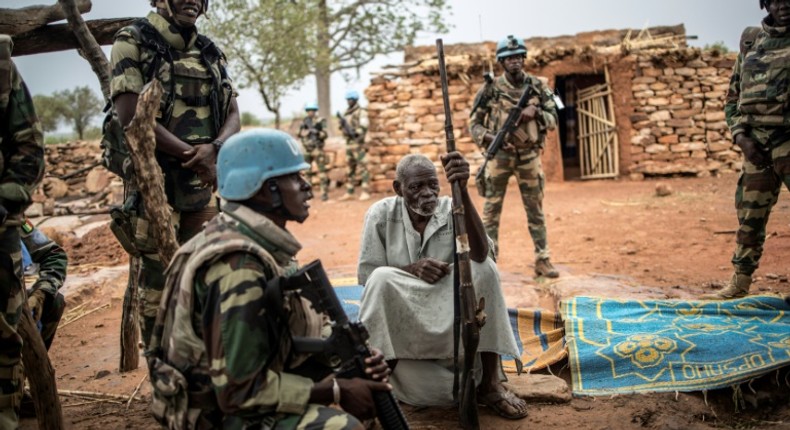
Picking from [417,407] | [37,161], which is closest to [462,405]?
[417,407]

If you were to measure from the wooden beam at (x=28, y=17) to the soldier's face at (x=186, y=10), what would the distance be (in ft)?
2.69

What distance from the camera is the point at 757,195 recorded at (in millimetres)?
4605

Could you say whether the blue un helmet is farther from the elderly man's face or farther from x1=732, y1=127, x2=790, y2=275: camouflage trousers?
the elderly man's face

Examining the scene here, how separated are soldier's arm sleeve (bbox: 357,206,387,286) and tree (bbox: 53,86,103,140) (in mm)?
23400

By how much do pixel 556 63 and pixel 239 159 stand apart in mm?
11894

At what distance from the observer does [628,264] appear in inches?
265

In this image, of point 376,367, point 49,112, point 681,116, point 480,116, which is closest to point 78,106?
point 49,112

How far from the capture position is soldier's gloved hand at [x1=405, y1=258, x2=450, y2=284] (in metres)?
3.24

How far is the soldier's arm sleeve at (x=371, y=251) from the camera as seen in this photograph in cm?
343

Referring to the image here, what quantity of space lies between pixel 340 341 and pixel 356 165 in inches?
512

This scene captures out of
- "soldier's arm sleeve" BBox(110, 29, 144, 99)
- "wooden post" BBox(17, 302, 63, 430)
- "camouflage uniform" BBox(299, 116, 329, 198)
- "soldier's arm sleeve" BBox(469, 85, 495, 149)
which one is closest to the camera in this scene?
"wooden post" BBox(17, 302, 63, 430)

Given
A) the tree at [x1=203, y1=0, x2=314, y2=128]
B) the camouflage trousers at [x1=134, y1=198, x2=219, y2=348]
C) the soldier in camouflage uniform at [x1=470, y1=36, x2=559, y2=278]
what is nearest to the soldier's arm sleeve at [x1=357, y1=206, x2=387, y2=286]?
the camouflage trousers at [x1=134, y1=198, x2=219, y2=348]

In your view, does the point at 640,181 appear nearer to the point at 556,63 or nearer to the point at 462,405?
the point at 556,63

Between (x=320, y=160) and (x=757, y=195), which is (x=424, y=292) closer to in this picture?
(x=757, y=195)
